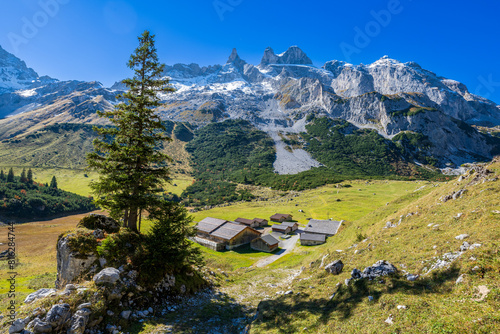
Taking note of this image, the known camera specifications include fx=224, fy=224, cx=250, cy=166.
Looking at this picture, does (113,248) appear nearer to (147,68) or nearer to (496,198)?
(147,68)

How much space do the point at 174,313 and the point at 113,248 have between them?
6.48m

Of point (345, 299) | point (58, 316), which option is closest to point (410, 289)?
point (345, 299)

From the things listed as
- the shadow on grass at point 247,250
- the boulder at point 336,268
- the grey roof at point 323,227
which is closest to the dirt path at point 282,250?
the shadow on grass at point 247,250

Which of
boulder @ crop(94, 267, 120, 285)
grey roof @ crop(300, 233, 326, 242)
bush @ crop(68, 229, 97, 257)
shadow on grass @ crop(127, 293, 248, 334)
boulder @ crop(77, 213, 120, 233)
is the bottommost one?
grey roof @ crop(300, 233, 326, 242)

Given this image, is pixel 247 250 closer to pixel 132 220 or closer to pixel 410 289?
pixel 132 220

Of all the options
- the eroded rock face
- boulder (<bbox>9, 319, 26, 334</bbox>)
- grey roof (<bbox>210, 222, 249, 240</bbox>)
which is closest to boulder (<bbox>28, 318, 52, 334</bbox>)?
boulder (<bbox>9, 319, 26, 334</bbox>)

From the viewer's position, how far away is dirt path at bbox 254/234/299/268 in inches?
1799

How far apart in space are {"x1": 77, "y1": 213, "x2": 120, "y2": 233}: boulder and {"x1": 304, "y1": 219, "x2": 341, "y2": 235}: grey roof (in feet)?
177

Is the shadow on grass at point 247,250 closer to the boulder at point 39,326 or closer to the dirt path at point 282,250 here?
the dirt path at point 282,250

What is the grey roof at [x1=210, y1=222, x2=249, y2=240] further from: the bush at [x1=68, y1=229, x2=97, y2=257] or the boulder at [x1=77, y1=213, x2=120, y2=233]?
the bush at [x1=68, y1=229, x2=97, y2=257]

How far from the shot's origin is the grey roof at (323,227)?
62.0 m

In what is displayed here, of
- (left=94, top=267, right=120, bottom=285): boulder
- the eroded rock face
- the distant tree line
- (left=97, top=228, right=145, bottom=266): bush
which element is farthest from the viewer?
the distant tree line

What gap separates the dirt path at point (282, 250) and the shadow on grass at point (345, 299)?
1220 inches

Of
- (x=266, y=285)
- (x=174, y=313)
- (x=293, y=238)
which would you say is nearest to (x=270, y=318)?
(x=174, y=313)
